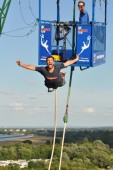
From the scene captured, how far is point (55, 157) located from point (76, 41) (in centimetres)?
11957

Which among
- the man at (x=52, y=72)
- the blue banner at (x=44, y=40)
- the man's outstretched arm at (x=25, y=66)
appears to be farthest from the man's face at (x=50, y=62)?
the blue banner at (x=44, y=40)

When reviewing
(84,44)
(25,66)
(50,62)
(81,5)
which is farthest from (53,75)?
(81,5)

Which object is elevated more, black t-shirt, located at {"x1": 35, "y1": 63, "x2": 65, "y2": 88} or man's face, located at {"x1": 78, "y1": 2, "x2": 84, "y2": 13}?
man's face, located at {"x1": 78, "y1": 2, "x2": 84, "y2": 13}

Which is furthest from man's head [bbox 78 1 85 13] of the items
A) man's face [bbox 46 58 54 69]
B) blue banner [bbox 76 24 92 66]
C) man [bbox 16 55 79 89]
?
man's face [bbox 46 58 54 69]

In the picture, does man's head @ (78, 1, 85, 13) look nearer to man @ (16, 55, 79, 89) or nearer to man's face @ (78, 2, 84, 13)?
man's face @ (78, 2, 84, 13)

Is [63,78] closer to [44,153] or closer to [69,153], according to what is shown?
[69,153]

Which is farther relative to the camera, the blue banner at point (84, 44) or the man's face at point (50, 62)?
the blue banner at point (84, 44)

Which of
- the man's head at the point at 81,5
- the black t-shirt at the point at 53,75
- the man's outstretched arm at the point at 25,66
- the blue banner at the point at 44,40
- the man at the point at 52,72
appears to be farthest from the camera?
the blue banner at the point at 44,40

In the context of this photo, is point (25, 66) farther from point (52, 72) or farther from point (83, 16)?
point (83, 16)

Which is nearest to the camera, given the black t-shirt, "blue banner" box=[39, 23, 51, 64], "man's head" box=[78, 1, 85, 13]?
the black t-shirt

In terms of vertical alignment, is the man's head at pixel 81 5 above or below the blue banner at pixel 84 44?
above

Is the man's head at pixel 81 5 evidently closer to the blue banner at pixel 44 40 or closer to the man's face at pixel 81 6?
the man's face at pixel 81 6

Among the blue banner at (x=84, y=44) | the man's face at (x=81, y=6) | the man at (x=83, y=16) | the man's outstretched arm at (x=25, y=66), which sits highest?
the man's face at (x=81, y=6)

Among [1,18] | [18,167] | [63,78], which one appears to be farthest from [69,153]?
[63,78]
